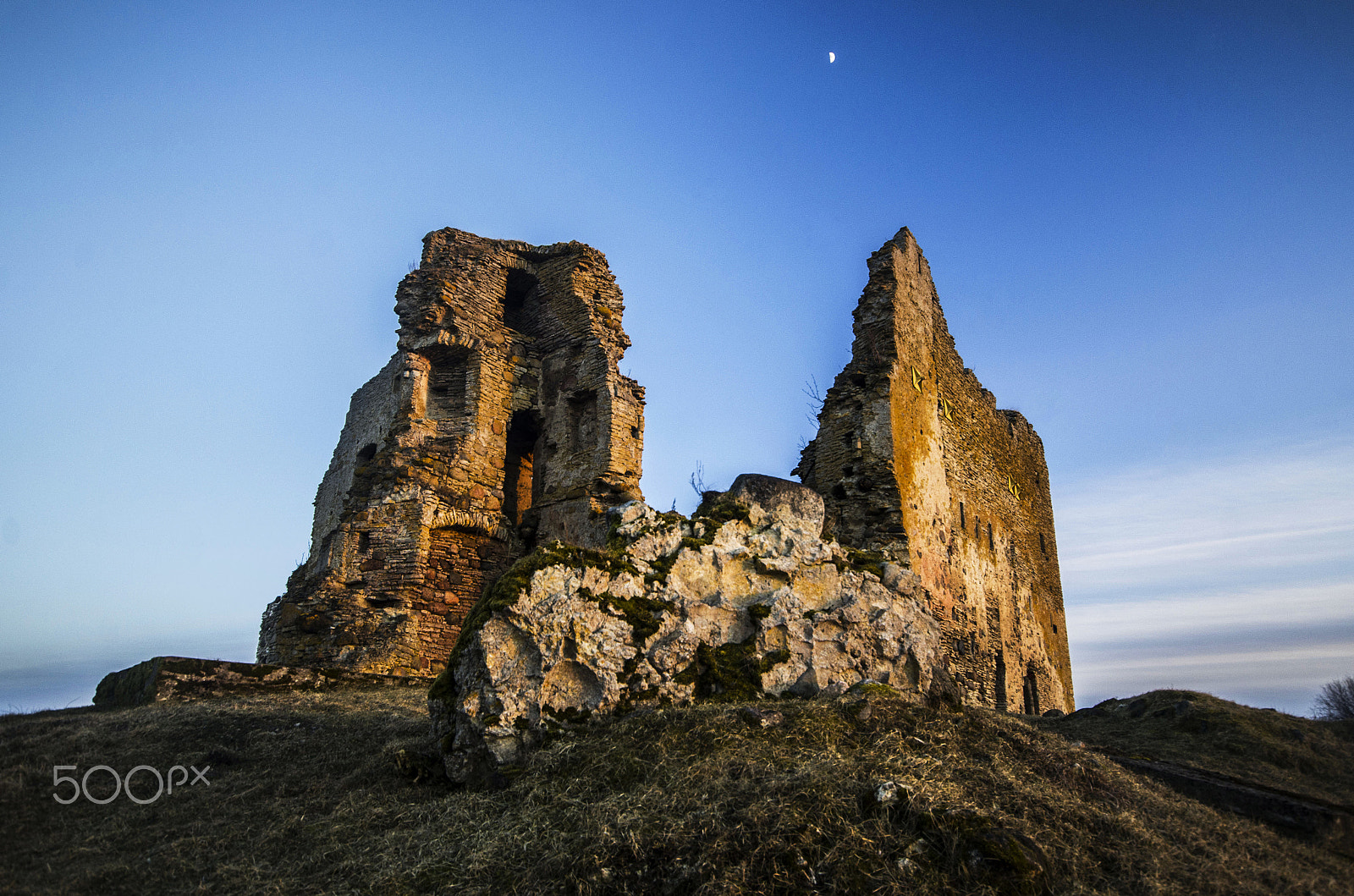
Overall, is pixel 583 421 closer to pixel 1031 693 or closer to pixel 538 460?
pixel 538 460

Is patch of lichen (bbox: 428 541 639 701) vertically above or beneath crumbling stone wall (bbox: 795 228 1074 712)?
beneath

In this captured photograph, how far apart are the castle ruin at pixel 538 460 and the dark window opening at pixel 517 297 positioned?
0.12 feet

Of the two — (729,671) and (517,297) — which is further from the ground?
(517,297)

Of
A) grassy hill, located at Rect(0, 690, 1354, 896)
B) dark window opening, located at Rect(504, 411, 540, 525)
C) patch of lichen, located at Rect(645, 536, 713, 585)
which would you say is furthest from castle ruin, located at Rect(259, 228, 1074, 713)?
grassy hill, located at Rect(0, 690, 1354, 896)


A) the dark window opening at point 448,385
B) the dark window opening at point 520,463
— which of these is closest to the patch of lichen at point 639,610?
the dark window opening at point 448,385

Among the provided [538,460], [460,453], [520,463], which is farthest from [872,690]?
[520,463]

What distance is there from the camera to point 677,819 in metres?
3.55

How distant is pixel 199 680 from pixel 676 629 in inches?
226

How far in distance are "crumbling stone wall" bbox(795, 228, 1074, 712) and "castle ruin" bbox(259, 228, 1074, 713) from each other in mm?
45

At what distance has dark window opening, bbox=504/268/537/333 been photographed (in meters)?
15.2

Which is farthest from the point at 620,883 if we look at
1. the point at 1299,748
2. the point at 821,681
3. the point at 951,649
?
the point at 951,649

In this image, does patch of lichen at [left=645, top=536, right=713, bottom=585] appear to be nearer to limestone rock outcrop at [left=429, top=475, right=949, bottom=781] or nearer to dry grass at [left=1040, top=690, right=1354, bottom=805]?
limestone rock outcrop at [left=429, top=475, right=949, bottom=781]

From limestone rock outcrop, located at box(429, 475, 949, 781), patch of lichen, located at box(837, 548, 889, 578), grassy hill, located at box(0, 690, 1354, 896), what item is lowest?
grassy hill, located at box(0, 690, 1354, 896)

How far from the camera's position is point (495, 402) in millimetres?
13719
